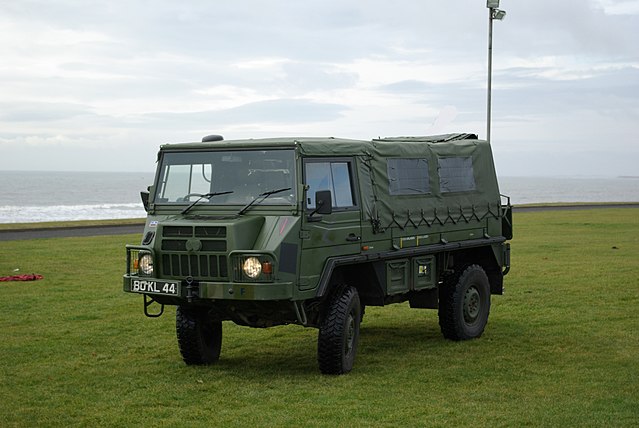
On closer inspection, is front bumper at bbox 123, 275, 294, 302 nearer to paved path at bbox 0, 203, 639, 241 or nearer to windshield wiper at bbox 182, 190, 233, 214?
windshield wiper at bbox 182, 190, 233, 214

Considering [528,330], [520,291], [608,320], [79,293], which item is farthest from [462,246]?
[79,293]

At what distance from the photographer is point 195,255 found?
1048 cm

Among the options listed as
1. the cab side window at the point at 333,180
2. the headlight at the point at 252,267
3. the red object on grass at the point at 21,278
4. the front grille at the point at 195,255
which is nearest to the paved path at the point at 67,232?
the red object on grass at the point at 21,278

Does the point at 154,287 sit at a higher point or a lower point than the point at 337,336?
higher

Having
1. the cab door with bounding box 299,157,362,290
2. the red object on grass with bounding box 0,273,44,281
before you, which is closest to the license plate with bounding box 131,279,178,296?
the cab door with bounding box 299,157,362,290

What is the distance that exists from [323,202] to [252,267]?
1.06 meters

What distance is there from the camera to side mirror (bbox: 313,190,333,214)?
1038 centimetres

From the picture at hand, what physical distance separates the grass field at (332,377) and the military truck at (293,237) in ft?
2.23

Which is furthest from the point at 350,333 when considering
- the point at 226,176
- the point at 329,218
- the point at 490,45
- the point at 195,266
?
the point at 490,45

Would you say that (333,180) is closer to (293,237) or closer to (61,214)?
(293,237)

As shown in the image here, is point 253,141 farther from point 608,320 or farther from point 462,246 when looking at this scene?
point 608,320

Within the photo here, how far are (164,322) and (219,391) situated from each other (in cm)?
512

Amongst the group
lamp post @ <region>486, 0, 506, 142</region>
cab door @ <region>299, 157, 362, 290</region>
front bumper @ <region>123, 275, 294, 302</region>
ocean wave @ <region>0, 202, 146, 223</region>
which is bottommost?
ocean wave @ <region>0, 202, 146, 223</region>

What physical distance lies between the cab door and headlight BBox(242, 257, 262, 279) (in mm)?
510
